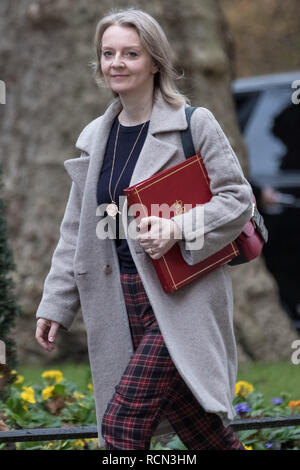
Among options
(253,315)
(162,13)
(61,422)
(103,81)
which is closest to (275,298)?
(253,315)

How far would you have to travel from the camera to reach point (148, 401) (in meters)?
3.28

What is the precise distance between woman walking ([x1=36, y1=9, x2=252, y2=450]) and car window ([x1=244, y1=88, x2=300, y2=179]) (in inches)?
165

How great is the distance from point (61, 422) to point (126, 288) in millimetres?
1403

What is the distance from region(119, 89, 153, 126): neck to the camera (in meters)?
3.56

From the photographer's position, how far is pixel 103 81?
376cm

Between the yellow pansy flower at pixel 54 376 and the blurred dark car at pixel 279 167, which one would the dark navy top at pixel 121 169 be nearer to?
the yellow pansy flower at pixel 54 376

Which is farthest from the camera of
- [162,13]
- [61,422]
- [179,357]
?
[162,13]

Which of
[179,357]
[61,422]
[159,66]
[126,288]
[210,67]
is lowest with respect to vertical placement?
[61,422]

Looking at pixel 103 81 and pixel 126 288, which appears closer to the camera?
pixel 126 288

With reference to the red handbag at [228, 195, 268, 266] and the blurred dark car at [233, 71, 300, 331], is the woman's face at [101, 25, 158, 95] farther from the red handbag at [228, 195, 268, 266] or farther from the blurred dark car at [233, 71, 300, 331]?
the blurred dark car at [233, 71, 300, 331]

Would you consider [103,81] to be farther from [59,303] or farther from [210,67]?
[210,67]

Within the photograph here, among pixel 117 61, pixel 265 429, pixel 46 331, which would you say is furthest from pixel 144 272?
pixel 265 429

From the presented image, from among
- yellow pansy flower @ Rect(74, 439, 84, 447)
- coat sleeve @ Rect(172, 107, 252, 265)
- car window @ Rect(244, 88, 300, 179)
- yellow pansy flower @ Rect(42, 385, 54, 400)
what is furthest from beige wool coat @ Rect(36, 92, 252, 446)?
car window @ Rect(244, 88, 300, 179)

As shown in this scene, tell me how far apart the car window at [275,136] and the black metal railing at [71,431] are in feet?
12.8
